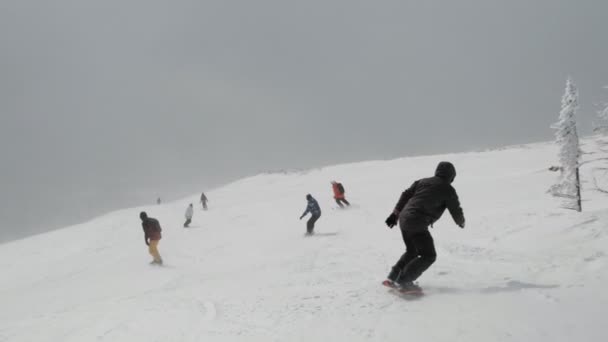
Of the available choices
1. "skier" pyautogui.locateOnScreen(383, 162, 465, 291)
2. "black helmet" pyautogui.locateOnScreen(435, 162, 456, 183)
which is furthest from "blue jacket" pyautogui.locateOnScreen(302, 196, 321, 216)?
"black helmet" pyautogui.locateOnScreen(435, 162, 456, 183)

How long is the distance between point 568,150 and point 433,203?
21485mm

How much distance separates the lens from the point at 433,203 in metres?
5.36

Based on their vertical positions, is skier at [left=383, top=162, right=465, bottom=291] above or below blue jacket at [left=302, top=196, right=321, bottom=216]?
below

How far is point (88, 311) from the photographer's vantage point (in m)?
6.66

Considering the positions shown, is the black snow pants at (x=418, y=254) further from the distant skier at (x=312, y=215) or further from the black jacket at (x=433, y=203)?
the distant skier at (x=312, y=215)

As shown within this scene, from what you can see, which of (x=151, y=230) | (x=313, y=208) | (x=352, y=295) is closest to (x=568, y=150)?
(x=313, y=208)

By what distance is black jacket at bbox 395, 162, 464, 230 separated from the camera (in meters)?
5.37

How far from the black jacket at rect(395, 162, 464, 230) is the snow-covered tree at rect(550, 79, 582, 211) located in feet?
58.3

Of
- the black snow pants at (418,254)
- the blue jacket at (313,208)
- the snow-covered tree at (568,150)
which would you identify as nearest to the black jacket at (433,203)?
the black snow pants at (418,254)

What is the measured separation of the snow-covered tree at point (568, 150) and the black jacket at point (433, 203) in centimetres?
1776

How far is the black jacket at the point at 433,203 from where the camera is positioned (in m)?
5.37

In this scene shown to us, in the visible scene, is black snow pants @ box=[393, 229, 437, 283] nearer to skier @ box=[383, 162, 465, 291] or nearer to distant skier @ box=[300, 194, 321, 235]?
skier @ box=[383, 162, 465, 291]

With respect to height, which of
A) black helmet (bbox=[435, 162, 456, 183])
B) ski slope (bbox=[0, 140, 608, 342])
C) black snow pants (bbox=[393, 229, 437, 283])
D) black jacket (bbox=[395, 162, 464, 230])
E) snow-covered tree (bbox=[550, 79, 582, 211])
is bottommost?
ski slope (bbox=[0, 140, 608, 342])

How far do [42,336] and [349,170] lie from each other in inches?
2029
